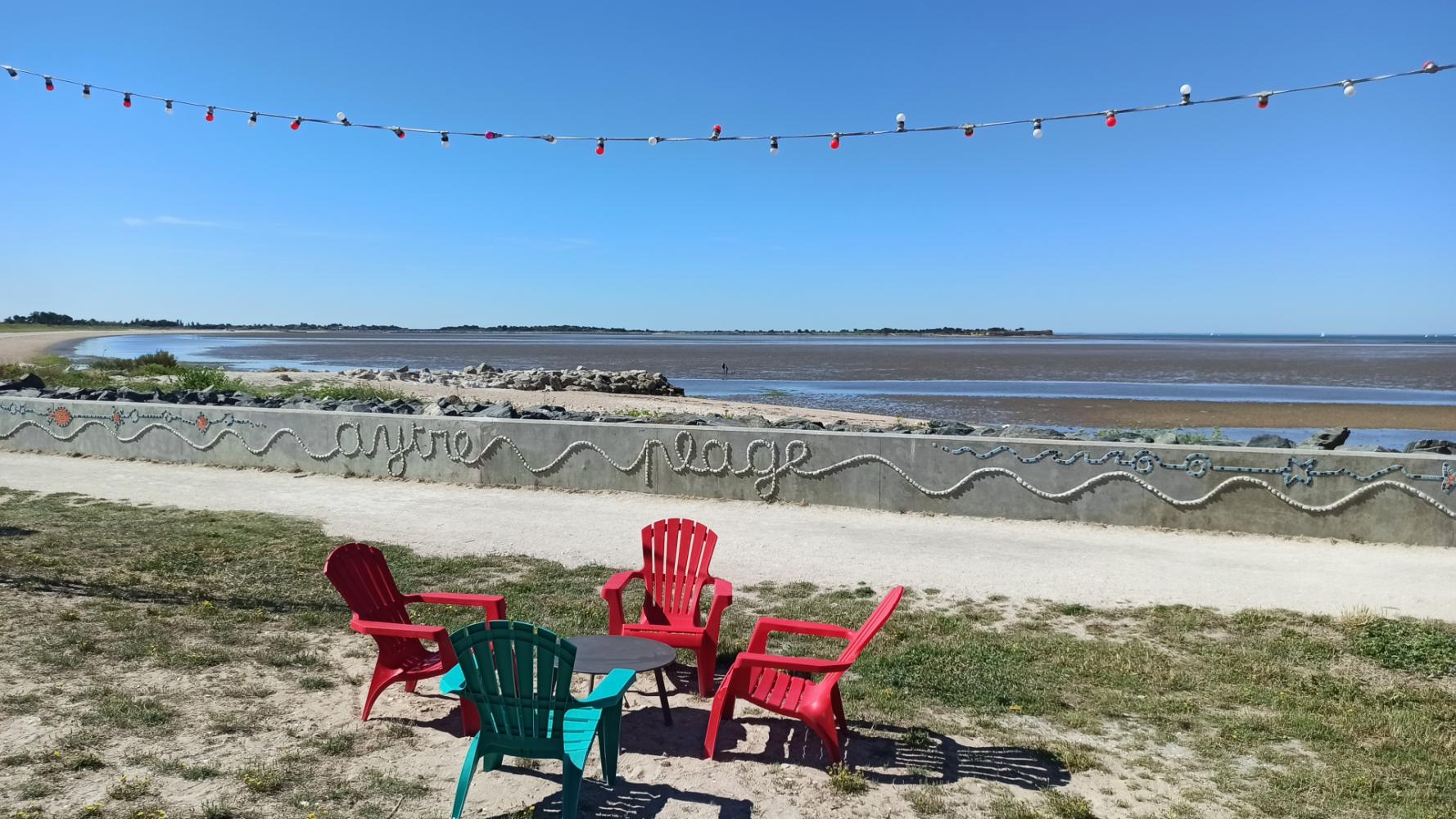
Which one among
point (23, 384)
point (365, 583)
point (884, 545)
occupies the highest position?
point (23, 384)

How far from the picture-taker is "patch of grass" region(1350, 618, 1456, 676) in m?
5.80

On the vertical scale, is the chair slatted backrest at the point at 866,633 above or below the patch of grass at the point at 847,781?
above

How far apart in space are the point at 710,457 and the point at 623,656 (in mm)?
6504

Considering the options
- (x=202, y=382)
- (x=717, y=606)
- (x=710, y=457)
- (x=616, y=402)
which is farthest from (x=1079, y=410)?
(x=717, y=606)

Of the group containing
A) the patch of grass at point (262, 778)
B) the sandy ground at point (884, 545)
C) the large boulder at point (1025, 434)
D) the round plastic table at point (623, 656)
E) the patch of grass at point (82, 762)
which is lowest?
the patch of grass at point (262, 778)

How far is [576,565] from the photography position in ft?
27.2

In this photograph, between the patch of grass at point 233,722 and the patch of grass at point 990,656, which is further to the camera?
the patch of grass at point 233,722

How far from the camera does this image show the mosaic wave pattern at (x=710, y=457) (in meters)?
9.22

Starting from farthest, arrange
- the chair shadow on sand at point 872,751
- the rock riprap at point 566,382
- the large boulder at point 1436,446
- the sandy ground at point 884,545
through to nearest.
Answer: the rock riprap at point 566,382
the large boulder at point 1436,446
the sandy ground at point 884,545
the chair shadow on sand at point 872,751

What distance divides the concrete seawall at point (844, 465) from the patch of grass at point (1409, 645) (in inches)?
110

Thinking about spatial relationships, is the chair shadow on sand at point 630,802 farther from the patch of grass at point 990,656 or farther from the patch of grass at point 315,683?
the patch of grass at point 315,683

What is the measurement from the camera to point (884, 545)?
359 inches

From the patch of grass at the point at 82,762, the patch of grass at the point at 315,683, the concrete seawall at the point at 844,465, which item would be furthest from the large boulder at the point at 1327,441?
the patch of grass at the point at 82,762

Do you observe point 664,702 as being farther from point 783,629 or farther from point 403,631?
point 403,631
